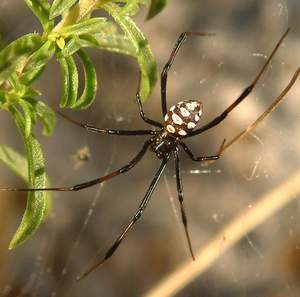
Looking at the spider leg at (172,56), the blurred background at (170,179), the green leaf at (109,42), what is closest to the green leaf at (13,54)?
the green leaf at (109,42)

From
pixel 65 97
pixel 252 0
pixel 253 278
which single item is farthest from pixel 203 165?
pixel 65 97

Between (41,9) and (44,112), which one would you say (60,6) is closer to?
(41,9)

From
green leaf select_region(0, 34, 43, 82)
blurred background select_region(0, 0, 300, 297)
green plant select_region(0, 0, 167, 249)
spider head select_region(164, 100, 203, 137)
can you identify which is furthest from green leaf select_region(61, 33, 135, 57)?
blurred background select_region(0, 0, 300, 297)

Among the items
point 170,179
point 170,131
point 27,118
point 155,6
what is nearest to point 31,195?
point 27,118

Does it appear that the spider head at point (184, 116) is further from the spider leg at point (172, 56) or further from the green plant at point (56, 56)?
the green plant at point (56, 56)

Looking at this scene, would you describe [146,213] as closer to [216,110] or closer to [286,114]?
[216,110]

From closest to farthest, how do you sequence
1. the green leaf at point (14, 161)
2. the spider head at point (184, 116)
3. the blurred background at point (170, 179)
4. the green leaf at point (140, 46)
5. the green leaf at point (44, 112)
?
the green leaf at point (140, 46)
the green leaf at point (44, 112)
the green leaf at point (14, 161)
the spider head at point (184, 116)
the blurred background at point (170, 179)
